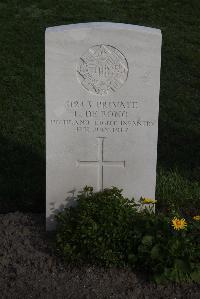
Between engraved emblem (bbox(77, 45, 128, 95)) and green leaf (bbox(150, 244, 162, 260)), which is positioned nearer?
green leaf (bbox(150, 244, 162, 260))

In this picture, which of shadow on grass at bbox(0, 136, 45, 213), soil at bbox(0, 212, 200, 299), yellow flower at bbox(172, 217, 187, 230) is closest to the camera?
soil at bbox(0, 212, 200, 299)

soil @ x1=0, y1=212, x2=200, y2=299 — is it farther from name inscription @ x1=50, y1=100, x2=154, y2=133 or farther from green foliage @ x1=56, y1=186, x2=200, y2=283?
name inscription @ x1=50, y1=100, x2=154, y2=133

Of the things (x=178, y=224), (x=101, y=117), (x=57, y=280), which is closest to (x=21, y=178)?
(x=101, y=117)

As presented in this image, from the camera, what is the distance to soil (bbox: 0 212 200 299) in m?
4.39

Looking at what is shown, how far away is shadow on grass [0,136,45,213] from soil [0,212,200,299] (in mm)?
770

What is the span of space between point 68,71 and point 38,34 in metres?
6.03

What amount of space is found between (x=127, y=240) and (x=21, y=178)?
1899 mm

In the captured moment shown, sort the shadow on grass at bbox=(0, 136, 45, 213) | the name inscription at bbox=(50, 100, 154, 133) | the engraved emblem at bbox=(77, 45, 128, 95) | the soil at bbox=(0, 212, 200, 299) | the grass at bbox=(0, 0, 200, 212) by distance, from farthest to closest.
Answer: the grass at bbox=(0, 0, 200, 212) → the shadow on grass at bbox=(0, 136, 45, 213) → the name inscription at bbox=(50, 100, 154, 133) → the engraved emblem at bbox=(77, 45, 128, 95) → the soil at bbox=(0, 212, 200, 299)

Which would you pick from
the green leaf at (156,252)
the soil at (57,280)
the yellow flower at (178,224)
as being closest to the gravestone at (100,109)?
the soil at (57,280)

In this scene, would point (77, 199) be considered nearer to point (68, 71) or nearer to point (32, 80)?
point (68, 71)

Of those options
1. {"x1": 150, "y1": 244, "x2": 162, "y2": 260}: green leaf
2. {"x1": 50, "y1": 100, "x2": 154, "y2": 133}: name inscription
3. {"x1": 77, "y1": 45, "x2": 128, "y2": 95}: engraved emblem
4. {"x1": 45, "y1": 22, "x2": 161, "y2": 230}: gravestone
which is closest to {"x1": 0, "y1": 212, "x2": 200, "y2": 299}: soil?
{"x1": 150, "y1": 244, "x2": 162, "y2": 260}: green leaf

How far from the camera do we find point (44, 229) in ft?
17.1

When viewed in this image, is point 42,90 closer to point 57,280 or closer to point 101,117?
point 101,117

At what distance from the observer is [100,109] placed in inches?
190
